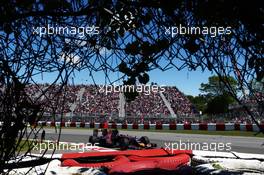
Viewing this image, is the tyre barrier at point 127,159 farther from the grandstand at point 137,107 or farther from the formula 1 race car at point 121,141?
the grandstand at point 137,107

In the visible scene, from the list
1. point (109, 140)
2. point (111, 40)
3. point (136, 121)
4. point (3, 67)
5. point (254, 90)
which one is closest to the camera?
point (3, 67)

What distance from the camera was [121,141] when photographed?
40.7 feet

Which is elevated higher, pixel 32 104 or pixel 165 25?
pixel 165 25

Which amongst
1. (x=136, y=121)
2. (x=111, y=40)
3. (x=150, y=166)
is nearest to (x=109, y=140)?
(x=150, y=166)

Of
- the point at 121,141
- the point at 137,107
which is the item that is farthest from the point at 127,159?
the point at 137,107

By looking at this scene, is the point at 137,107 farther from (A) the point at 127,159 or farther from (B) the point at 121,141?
(A) the point at 127,159

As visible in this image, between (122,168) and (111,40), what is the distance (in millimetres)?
3003

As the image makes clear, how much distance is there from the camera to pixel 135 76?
2.21 meters

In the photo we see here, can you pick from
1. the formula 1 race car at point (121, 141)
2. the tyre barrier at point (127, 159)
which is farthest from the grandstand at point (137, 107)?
the tyre barrier at point (127, 159)

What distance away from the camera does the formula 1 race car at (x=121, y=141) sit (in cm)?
1216

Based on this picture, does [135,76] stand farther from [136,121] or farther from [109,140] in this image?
[136,121]

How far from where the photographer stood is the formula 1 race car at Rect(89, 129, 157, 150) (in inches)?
479

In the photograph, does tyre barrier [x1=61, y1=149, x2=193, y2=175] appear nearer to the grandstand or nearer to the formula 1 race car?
the formula 1 race car

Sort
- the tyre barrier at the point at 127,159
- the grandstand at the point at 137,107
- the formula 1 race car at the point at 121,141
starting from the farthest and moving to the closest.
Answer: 1. the grandstand at the point at 137,107
2. the formula 1 race car at the point at 121,141
3. the tyre barrier at the point at 127,159
